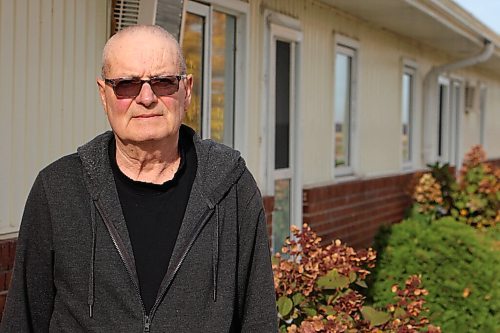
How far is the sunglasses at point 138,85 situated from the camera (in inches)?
89.0

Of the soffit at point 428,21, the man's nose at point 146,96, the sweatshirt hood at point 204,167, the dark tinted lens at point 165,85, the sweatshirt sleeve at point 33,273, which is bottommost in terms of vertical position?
the sweatshirt sleeve at point 33,273

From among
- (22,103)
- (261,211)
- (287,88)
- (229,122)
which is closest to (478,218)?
(287,88)

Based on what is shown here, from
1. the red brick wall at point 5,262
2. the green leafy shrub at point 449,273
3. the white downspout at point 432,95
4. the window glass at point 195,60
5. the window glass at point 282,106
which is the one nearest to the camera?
the red brick wall at point 5,262

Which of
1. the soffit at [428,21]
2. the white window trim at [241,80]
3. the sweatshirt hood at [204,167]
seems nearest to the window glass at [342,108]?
the soffit at [428,21]

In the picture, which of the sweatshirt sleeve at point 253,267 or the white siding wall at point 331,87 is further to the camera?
the white siding wall at point 331,87

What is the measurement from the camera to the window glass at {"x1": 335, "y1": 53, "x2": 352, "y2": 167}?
8.39m

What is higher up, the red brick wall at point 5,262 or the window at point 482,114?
the window at point 482,114

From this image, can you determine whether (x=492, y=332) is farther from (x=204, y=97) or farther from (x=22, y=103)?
(x=22, y=103)

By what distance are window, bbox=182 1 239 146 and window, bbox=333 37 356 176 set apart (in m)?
2.44

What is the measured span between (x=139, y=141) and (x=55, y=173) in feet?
0.86

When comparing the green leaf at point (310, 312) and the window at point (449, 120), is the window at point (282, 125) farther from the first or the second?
the window at point (449, 120)

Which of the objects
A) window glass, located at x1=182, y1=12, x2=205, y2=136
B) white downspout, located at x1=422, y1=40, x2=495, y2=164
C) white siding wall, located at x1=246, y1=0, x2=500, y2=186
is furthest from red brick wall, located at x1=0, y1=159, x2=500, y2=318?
white downspout, located at x1=422, y1=40, x2=495, y2=164

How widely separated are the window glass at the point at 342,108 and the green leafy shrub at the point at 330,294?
4.25 meters

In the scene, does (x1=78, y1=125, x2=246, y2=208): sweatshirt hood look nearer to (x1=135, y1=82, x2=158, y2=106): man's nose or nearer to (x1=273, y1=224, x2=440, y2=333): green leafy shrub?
(x1=135, y1=82, x2=158, y2=106): man's nose
